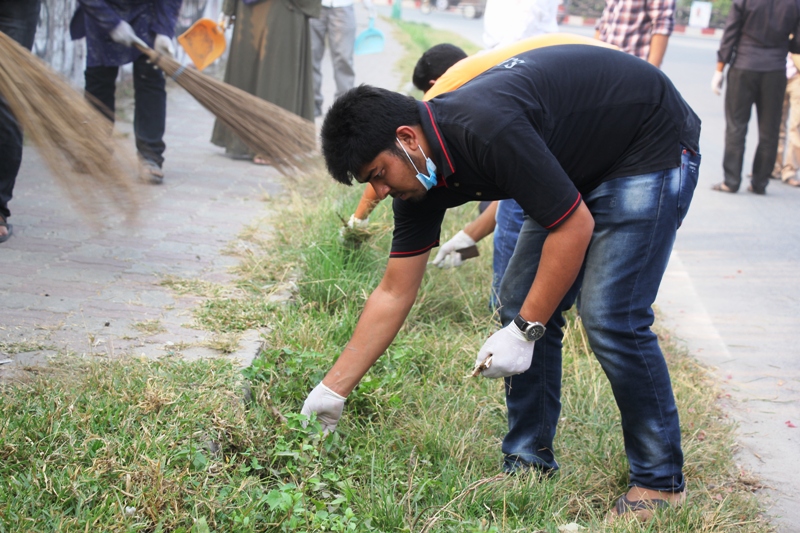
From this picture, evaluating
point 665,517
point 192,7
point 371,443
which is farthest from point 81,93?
point 192,7

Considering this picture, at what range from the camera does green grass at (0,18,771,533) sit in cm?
221

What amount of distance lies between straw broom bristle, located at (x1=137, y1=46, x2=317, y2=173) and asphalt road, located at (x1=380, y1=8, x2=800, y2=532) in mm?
2374

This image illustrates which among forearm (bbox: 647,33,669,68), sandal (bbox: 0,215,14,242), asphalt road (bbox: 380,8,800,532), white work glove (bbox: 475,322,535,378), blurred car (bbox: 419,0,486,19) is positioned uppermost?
blurred car (bbox: 419,0,486,19)

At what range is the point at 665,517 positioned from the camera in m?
2.56

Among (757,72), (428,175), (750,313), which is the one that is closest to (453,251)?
(428,175)

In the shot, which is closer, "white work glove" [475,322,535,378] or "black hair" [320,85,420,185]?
"black hair" [320,85,420,185]

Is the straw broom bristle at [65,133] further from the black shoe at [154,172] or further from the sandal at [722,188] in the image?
the sandal at [722,188]

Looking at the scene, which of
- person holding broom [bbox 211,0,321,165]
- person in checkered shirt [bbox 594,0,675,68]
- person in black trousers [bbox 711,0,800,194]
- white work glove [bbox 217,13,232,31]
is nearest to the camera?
person in checkered shirt [bbox 594,0,675,68]

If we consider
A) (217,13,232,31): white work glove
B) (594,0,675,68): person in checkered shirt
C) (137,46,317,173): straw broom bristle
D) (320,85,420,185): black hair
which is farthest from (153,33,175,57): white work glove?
(320,85,420,185): black hair

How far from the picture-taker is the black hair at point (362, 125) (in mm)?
2219

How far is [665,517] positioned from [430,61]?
7.46 feet

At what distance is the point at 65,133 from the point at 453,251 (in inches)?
70.8

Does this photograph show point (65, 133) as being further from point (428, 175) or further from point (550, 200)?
point (550, 200)

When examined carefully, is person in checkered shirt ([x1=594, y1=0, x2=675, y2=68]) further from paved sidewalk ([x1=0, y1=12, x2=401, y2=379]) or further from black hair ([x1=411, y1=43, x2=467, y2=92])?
paved sidewalk ([x1=0, y1=12, x2=401, y2=379])
